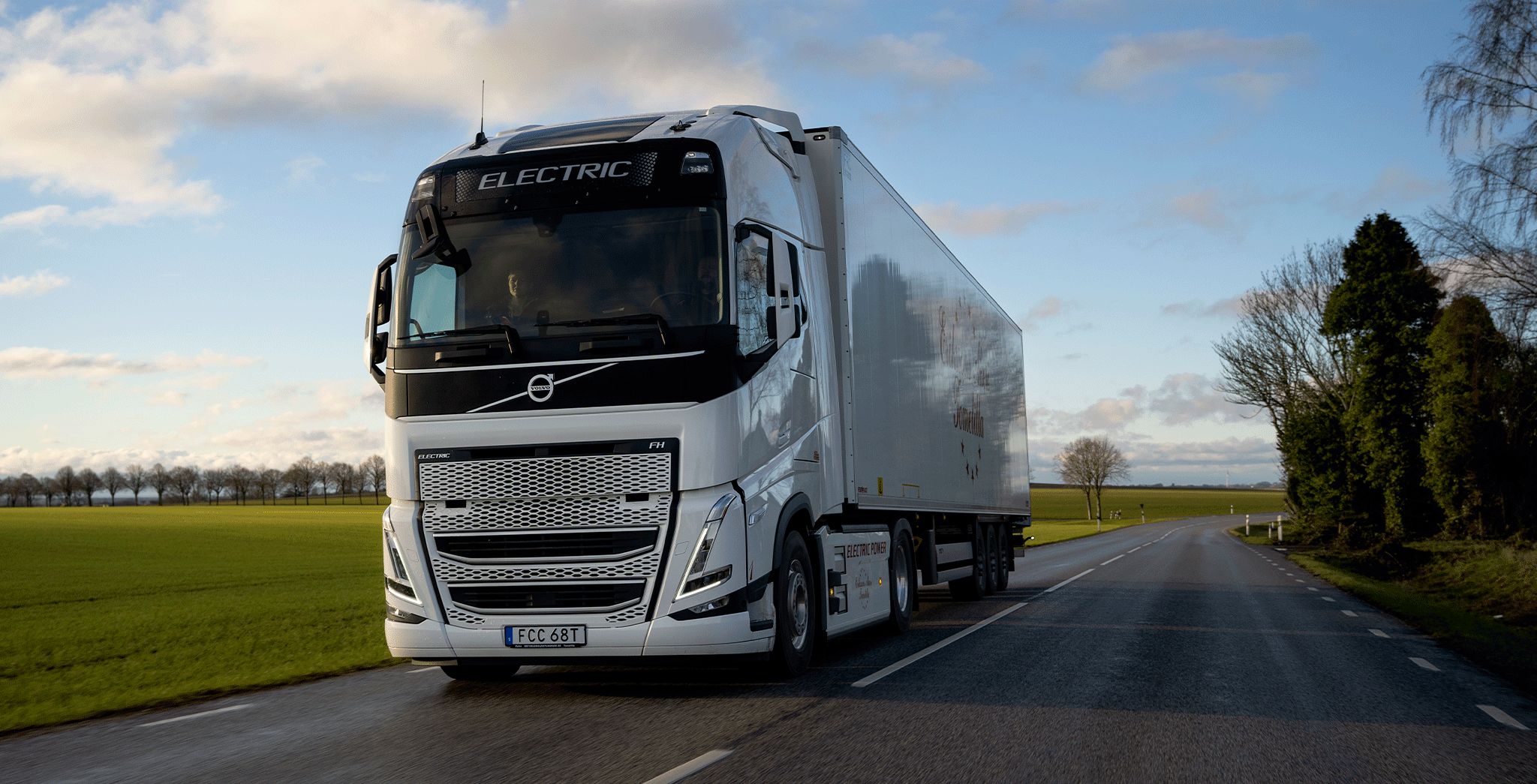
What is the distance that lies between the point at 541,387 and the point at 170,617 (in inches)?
454

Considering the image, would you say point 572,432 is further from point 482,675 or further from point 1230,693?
point 1230,693

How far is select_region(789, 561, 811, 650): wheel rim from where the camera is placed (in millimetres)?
8555

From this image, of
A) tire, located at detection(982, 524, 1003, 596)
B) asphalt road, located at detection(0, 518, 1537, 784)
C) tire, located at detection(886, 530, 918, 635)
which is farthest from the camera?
tire, located at detection(982, 524, 1003, 596)

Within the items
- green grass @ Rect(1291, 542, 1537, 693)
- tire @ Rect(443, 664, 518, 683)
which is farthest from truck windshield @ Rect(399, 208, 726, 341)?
green grass @ Rect(1291, 542, 1537, 693)

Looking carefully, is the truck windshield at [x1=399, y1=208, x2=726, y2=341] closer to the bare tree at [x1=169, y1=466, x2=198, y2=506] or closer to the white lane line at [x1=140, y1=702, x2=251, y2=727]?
the white lane line at [x1=140, y1=702, x2=251, y2=727]

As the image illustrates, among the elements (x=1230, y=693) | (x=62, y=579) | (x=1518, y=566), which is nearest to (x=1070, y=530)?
(x=1518, y=566)

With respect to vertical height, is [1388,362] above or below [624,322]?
above

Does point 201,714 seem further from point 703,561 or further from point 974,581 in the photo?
point 974,581

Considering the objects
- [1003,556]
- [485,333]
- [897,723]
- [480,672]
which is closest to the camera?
[897,723]

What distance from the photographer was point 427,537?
7.75 metres

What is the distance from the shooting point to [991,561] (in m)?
17.6

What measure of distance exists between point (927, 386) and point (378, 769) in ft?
28.0

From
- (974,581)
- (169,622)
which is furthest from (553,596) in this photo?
(169,622)

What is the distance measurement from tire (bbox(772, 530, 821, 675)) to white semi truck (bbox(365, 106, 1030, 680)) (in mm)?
Answer: 26
